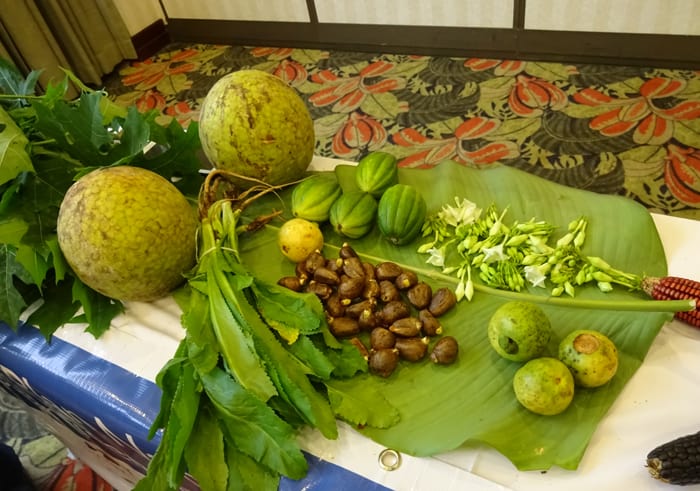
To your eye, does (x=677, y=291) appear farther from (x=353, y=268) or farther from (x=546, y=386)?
(x=353, y=268)

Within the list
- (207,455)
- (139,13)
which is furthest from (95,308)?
(139,13)

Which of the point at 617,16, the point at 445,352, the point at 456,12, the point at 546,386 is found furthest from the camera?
the point at 456,12

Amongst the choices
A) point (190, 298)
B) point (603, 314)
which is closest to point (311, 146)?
point (190, 298)

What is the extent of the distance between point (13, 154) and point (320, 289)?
23.0 inches

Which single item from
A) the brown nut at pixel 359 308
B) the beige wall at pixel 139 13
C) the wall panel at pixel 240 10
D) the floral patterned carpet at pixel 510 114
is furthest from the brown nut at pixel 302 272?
the beige wall at pixel 139 13

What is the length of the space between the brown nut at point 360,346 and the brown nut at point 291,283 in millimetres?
140

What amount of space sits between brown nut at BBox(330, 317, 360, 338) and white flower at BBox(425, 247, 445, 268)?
189 millimetres

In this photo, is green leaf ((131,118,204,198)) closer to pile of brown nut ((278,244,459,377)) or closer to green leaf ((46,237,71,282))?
green leaf ((46,237,71,282))

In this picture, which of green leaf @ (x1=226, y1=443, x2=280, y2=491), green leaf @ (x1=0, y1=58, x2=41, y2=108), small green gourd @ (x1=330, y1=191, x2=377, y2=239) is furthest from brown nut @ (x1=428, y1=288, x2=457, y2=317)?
green leaf @ (x1=0, y1=58, x2=41, y2=108)

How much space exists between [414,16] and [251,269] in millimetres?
2153

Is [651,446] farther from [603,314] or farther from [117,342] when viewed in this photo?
[117,342]

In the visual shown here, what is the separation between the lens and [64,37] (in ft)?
9.59

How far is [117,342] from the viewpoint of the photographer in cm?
93

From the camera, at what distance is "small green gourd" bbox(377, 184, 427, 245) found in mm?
931
